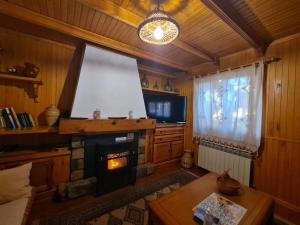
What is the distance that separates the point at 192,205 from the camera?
129 centimetres

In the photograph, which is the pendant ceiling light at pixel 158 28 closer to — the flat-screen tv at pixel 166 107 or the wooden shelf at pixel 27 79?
the wooden shelf at pixel 27 79

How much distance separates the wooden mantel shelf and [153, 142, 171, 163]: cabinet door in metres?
Answer: 0.54

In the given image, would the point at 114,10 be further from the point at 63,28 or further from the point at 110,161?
the point at 110,161

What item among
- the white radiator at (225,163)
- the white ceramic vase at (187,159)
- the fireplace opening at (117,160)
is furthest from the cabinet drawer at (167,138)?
the fireplace opening at (117,160)

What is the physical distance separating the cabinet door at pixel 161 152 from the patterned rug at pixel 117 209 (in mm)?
644

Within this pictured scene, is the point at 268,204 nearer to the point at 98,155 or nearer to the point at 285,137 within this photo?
the point at 285,137

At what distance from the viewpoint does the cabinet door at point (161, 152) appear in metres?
3.06

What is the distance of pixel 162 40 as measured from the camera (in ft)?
4.92

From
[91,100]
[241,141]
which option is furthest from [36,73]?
[241,141]

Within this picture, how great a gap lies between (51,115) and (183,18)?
7.09 feet

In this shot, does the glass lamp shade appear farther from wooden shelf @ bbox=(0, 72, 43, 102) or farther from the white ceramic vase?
the white ceramic vase

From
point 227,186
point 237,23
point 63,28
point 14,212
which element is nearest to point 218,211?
point 227,186

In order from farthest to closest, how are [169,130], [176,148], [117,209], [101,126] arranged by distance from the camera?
[176,148], [169,130], [101,126], [117,209]

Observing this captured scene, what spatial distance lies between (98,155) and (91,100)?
2.74 ft
